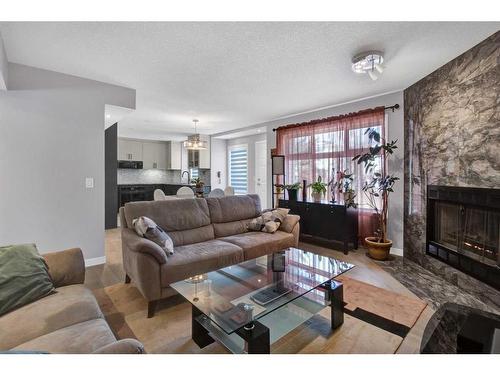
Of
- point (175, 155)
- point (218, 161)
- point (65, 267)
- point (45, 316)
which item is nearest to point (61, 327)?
point (45, 316)

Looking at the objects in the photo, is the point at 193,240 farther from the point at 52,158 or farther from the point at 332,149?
the point at 332,149

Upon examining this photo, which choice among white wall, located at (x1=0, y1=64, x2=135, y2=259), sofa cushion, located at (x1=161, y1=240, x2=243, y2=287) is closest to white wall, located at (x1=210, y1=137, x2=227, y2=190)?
white wall, located at (x1=0, y1=64, x2=135, y2=259)

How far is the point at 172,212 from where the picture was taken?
9.87 feet

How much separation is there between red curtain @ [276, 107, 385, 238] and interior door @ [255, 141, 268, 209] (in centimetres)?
146

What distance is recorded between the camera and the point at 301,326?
192 centimetres

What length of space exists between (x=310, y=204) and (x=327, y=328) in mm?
2528

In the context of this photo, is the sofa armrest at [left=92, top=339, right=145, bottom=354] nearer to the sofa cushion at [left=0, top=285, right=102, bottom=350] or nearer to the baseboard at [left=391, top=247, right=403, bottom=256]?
the sofa cushion at [left=0, top=285, right=102, bottom=350]

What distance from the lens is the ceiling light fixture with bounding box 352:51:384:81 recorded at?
247 centimetres

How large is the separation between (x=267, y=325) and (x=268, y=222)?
1.89 metres

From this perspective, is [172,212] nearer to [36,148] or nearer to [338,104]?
[36,148]

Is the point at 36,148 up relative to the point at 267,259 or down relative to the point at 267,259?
up

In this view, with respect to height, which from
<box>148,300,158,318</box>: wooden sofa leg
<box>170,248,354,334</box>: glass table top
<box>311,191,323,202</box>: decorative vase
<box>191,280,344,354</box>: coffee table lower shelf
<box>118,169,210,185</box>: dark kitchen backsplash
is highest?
<box>118,169,210,185</box>: dark kitchen backsplash

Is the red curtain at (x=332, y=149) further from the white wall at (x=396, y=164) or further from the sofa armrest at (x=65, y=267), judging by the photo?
the sofa armrest at (x=65, y=267)
